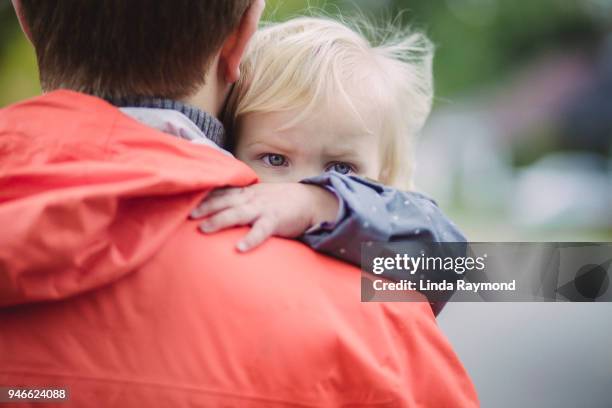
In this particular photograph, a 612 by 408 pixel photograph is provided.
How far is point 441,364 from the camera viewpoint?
1298mm

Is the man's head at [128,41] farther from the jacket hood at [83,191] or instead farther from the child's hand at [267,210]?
the child's hand at [267,210]

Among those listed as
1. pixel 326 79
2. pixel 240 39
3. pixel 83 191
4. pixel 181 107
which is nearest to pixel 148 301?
pixel 83 191

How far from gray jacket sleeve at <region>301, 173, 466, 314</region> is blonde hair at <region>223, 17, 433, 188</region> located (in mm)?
425

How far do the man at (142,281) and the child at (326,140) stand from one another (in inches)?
2.8

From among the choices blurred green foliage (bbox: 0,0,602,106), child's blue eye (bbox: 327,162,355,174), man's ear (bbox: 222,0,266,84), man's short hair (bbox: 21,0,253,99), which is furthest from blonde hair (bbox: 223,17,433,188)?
blurred green foliage (bbox: 0,0,602,106)

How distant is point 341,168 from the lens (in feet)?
6.17

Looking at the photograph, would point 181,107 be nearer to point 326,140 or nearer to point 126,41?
point 126,41

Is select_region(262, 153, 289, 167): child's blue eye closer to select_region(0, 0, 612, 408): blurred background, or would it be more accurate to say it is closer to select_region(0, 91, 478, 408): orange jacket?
select_region(0, 91, 478, 408): orange jacket

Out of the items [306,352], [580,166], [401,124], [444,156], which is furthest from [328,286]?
[580,166]

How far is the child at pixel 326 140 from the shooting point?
1295 mm

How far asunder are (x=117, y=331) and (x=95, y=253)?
0.12 m

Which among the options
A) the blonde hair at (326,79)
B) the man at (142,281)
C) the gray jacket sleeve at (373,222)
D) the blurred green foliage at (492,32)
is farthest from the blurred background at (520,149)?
the man at (142,281)

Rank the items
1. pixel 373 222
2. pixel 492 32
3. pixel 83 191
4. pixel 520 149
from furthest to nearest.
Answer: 1. pixel 492 32
2. pixel 520 149
3. pixel 373 222
4. pixel 83 191

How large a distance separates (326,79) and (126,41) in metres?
0.70
